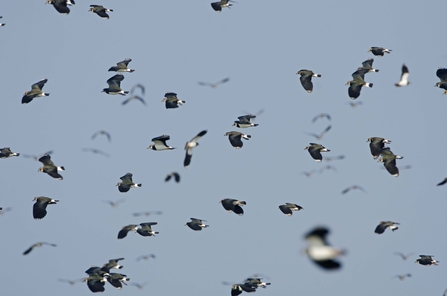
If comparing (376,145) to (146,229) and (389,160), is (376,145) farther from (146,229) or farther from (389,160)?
(146,229)

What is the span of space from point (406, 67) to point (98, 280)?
49.8 ft

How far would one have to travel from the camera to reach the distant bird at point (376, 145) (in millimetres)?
40594

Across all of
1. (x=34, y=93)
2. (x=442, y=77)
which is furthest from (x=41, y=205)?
(x=442, y=77)

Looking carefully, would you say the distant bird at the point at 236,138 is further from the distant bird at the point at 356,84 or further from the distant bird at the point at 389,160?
the distant bird at the point at 389,160

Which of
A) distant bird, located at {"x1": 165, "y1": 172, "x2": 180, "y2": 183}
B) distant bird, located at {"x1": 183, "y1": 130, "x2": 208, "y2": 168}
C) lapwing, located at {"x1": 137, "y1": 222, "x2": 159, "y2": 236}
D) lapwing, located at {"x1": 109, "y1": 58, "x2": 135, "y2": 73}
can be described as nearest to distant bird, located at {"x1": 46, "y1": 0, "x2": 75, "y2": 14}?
lapwing, located at {"x1": 109, "y1": 58, "x2": 135, "y2": 73}

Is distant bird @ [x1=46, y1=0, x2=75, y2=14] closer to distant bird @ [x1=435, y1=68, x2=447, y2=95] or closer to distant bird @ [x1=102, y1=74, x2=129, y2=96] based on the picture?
distant bird @ [x1=102, y1=74, x2=129, y2=96]

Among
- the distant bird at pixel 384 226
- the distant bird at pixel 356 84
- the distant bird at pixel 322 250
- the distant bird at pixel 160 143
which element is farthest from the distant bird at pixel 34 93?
→ the distant bird at pixel 322 250

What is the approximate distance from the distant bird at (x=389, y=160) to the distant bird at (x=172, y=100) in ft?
28.6

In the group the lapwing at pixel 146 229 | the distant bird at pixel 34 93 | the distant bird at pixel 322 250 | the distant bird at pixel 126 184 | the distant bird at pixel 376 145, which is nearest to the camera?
the distant bird at pixel 322 250

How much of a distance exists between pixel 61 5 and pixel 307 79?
11261 mm

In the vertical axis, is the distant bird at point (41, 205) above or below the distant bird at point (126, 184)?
below

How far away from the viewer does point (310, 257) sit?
21.1 m

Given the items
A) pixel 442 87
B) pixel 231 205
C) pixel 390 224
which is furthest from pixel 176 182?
pixel 442 87

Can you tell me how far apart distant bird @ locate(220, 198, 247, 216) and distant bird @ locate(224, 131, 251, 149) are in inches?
90.1
